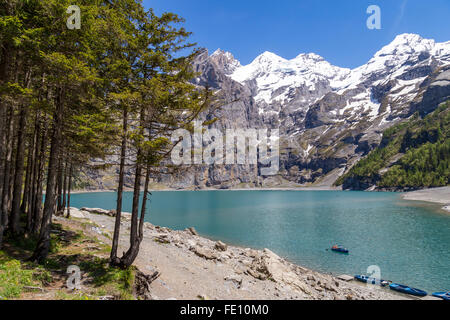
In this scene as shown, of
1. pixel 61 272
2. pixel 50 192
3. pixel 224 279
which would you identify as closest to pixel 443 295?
pixel 224 279

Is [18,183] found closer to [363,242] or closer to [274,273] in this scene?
[274,273]

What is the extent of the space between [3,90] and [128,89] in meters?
5.41

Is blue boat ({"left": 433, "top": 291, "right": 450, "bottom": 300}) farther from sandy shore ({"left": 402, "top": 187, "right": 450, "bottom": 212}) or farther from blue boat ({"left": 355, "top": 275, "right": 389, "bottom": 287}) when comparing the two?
sandy shore ({"left": 402, "top": 187, "right": 450, "bottom": 212})

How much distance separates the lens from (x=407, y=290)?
25.3 meters

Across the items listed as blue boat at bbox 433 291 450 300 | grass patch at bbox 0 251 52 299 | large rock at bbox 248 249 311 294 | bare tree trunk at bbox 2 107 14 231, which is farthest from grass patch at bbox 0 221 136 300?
blue boat at bbox 433 291 450 300

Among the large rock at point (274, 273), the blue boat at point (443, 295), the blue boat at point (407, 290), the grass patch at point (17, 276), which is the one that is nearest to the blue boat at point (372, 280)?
the blue boat at point (407, 290)

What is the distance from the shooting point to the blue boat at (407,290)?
24.6 m

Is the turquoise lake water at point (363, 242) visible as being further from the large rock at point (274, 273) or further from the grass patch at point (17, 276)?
the grass patch at point (17, 276)

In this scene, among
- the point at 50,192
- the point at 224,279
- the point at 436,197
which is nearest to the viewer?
the point at 50,192

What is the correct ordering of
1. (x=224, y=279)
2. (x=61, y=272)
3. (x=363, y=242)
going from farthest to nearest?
(x=363, y=242), (x=224, y=279), (x=61, y=272)

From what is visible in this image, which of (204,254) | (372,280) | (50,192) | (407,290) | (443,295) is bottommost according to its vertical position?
(372,280)

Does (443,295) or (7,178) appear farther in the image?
(443,295)

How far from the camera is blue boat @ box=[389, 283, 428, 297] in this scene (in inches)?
969

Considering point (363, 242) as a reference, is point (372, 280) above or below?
above
